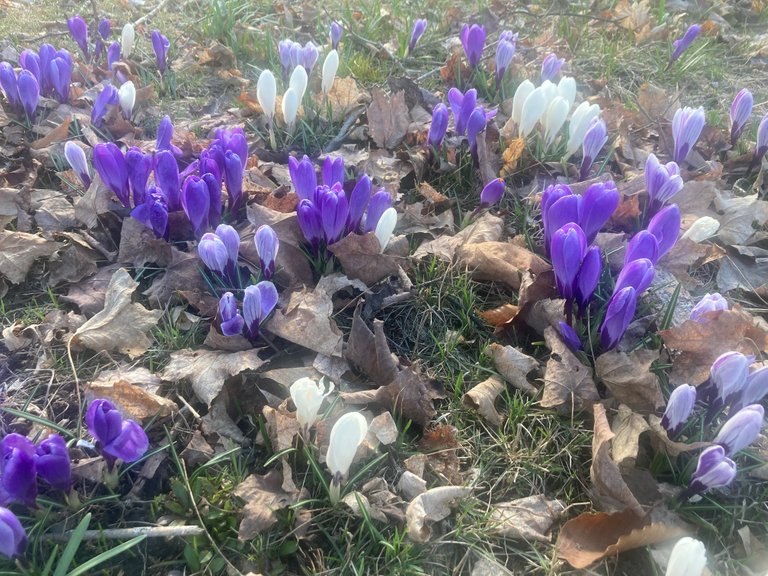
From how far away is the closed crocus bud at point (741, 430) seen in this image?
1.53 m

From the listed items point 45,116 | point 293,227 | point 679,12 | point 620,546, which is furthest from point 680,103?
point 45,116

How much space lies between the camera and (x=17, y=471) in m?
1.42

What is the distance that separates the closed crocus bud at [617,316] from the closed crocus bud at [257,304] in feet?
3.28

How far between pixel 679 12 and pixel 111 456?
15.9 ft

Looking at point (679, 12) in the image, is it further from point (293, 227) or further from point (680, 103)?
point (293, 227)

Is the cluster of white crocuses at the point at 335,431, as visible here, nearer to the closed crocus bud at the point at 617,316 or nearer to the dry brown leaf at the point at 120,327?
the dry brown leaf at the point at 120,327

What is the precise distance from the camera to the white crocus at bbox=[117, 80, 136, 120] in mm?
2885

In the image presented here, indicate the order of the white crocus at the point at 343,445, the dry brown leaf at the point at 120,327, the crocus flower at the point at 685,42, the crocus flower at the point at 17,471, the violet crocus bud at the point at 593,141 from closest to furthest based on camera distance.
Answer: the crocus flower at the point at 17,471 < the white crocus at the point at 343,445 < the dry brown leaf at the point at 120,327 < the violet crocus bud at the point at 593,141 < the crocus flower at the point at 685,42

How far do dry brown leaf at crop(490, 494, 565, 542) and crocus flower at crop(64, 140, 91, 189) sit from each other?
6.36 ft

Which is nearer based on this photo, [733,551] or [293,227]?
[733,551]

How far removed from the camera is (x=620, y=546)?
1503 millimetres

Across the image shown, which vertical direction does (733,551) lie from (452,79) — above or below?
below

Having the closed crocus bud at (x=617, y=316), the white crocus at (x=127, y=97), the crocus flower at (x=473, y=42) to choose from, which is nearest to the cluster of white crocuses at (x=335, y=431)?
the closed crocus bud at (x=617, y=316)

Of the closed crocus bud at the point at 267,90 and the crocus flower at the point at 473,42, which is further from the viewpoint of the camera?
the crocus flower at the point at 473,42
